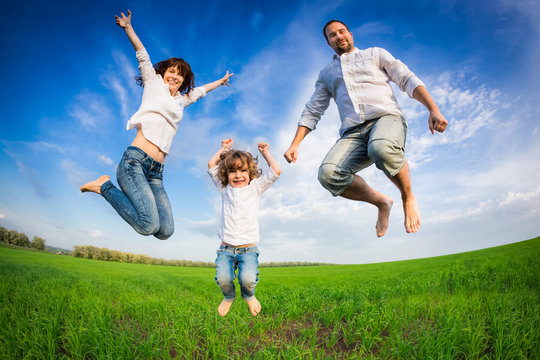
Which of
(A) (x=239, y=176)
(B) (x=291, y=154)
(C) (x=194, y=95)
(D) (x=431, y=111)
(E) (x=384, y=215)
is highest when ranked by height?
(C) (x=194, y=95)

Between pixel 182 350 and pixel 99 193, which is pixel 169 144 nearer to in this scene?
pixel 99 193

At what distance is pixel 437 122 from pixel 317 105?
6.13 ft

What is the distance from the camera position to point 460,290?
6062 millimetres

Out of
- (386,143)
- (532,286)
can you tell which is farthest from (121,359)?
(532,286)

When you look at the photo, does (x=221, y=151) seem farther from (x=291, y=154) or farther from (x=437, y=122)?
(x=437, y=122)

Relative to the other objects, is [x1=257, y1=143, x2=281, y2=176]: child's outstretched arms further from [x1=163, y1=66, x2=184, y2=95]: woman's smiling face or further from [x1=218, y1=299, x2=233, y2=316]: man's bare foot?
[x1=163, y1=66, x2=184, y2=95]: woman's smiling face

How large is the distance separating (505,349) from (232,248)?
302 centimetres

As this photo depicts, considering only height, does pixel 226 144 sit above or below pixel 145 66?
below

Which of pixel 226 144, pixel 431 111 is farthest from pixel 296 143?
pixel 431 111

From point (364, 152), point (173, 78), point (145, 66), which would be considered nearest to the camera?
point (364, 152)

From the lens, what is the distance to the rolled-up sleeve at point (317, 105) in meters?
4.54

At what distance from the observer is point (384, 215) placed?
4223mm

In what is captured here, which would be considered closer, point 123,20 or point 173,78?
point 123,20

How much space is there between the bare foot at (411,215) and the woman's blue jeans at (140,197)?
3047 mm
